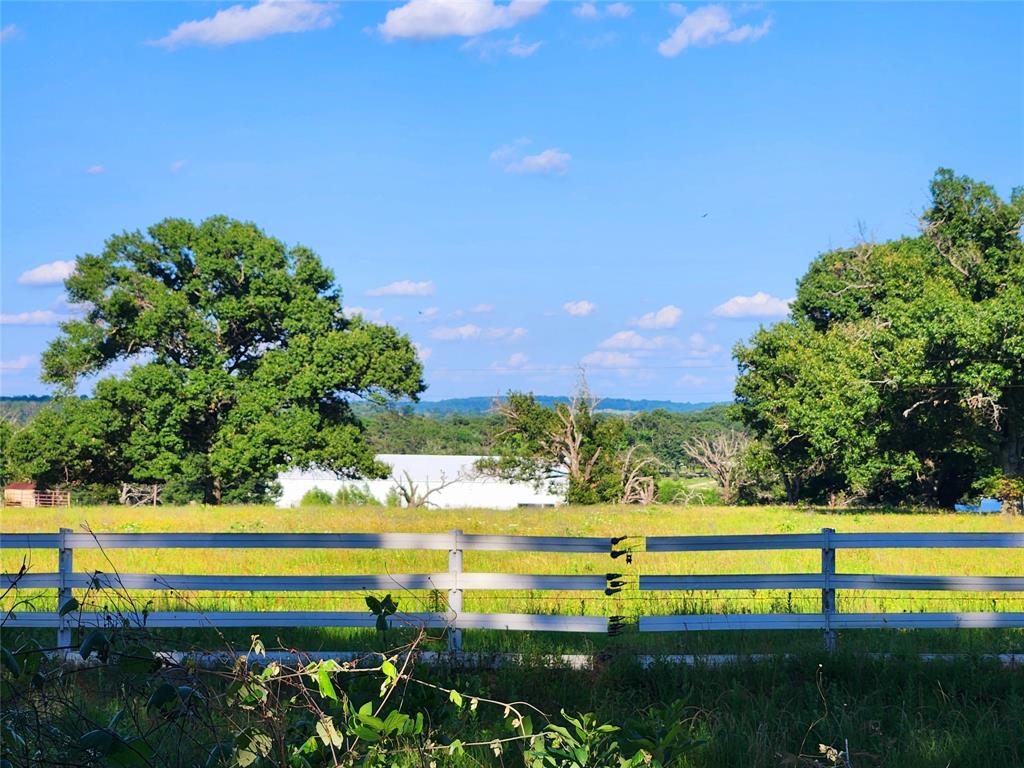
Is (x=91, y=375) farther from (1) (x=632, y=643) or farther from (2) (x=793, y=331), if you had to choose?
(1) (x=632, y=643)

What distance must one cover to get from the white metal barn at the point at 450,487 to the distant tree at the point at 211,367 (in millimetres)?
14488

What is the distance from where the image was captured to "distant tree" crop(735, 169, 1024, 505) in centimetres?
3253

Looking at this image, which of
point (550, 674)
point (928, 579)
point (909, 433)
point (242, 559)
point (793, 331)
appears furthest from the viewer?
point (793, 331)

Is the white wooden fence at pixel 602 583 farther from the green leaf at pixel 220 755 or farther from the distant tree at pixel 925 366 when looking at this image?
the distant tree at pixel 925 366

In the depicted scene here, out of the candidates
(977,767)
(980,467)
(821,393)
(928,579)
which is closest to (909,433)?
(821,393)

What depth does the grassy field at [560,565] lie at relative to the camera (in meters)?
8.79

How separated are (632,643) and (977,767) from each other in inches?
138

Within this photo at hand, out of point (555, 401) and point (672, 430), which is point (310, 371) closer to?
point (555, 401)

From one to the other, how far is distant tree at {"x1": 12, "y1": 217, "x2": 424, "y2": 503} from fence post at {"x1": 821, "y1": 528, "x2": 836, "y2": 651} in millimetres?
32435

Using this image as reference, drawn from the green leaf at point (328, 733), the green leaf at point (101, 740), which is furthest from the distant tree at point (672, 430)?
the green leaf at point (101, 740)

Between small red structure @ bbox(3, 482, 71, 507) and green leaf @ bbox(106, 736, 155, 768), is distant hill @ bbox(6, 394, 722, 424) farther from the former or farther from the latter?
green leaf @ bbox(106, 736, 155, 768)

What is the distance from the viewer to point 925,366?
3331 centimetres

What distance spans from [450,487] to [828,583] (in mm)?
57876

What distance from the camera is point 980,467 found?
148 feet
